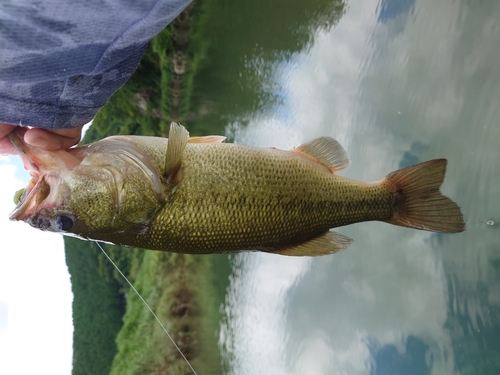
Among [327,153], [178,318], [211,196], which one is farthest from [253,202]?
[178,318]

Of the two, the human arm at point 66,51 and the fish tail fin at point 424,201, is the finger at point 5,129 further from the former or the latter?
the fish tail fin at point 424,201

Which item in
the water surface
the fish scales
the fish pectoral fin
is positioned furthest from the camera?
the water surface

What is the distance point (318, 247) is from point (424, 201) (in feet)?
2.03

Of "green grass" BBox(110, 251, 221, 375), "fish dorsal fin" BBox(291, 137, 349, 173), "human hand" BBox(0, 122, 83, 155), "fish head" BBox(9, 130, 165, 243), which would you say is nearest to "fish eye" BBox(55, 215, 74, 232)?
"fish head" BBox(9, 130, 165, 243)

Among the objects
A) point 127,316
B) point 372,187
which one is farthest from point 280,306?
point 372,187

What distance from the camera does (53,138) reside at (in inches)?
60.8

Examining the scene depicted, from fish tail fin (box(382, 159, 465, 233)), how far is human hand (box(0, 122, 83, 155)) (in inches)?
61.3

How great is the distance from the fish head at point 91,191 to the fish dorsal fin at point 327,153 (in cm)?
85

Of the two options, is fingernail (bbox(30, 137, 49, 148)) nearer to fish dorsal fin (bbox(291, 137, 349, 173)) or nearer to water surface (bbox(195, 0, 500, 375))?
fish dorsal fin (bbox(291, 137, 349, 173))

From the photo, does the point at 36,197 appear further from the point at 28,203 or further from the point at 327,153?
the point at 327,153

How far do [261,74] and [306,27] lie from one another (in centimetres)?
99

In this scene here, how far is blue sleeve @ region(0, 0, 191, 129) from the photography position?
1017 mm

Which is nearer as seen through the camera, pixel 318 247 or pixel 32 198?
pixel 32 198

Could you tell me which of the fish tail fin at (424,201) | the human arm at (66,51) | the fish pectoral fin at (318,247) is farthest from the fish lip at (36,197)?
the fish tail fin at (424,201)
